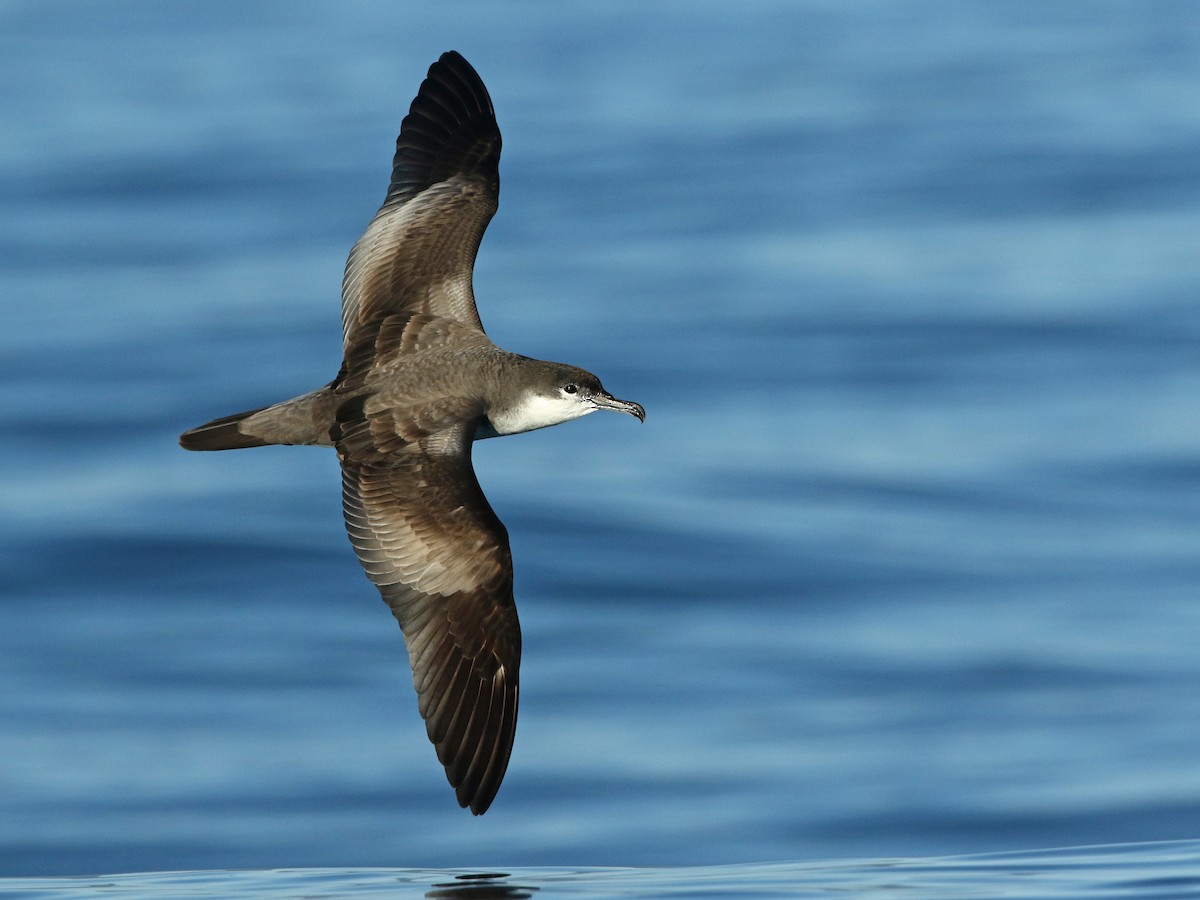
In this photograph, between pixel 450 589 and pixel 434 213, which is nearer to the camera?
pixel 450 589

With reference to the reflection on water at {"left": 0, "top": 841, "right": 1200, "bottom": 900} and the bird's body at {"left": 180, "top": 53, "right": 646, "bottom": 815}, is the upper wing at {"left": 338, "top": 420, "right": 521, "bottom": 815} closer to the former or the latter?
the bird's body at {"left": 180, "top": 53, "right": 646, "bottom": 815}

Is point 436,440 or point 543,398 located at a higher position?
point 543,398

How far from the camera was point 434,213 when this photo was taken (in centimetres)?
985

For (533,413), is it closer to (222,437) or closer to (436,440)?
(436,440)

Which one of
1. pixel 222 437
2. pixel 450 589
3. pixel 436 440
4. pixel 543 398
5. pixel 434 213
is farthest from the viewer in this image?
pixel 434 213

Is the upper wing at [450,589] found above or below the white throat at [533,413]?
below

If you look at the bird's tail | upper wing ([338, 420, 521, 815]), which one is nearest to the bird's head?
upper wing ([338, 420, 521, 815])

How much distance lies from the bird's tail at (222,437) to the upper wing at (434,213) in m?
0.62

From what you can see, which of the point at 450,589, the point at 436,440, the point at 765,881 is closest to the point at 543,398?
the point at 436,440

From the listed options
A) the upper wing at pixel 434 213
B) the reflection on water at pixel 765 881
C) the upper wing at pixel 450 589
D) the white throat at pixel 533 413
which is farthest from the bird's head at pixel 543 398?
the reflection on water at pixel 765 881

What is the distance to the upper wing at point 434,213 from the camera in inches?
376

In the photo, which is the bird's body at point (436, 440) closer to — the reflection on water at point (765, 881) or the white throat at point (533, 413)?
the white throat at point (533, 413)

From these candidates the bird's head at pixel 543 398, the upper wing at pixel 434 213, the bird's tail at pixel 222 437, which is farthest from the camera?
the upper wing at pixel 434 213

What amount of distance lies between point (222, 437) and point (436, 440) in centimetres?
101
